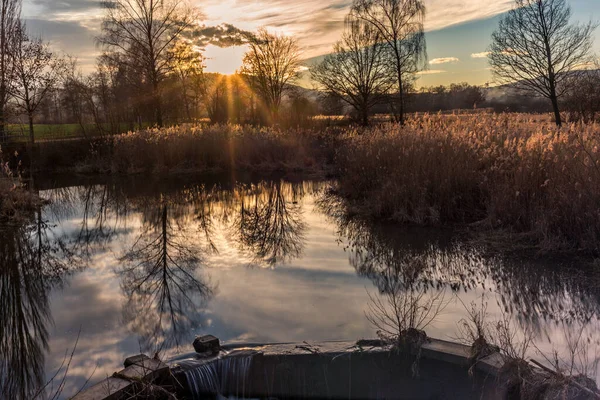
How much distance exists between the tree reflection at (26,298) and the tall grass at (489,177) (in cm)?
609

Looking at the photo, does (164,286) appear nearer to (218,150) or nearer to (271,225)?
(271,225)

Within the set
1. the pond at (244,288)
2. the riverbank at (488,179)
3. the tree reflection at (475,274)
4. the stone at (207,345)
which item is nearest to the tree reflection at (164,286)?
the pond at (244,288)

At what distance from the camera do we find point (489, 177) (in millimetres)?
8523

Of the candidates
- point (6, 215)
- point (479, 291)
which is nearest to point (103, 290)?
point (479, 291)

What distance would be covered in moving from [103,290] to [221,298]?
1779 mm

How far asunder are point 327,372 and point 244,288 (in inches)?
94.3

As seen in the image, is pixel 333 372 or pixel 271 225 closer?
pixel 333 372

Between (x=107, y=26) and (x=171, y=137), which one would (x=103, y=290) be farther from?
(x=107, y=26)

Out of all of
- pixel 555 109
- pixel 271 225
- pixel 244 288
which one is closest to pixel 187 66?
pixel 555 109

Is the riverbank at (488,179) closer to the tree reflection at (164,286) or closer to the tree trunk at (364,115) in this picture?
the tree reflection at (164,286)

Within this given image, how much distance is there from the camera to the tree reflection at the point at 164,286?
4.89 metres

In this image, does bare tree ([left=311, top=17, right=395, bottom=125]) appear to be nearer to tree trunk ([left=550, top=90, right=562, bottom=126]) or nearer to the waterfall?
tree trunk ([left=550, top=90, right=562, bottom=126])

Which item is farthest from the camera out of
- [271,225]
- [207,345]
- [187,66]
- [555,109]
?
[187,66]

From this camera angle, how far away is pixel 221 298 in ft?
18.7
